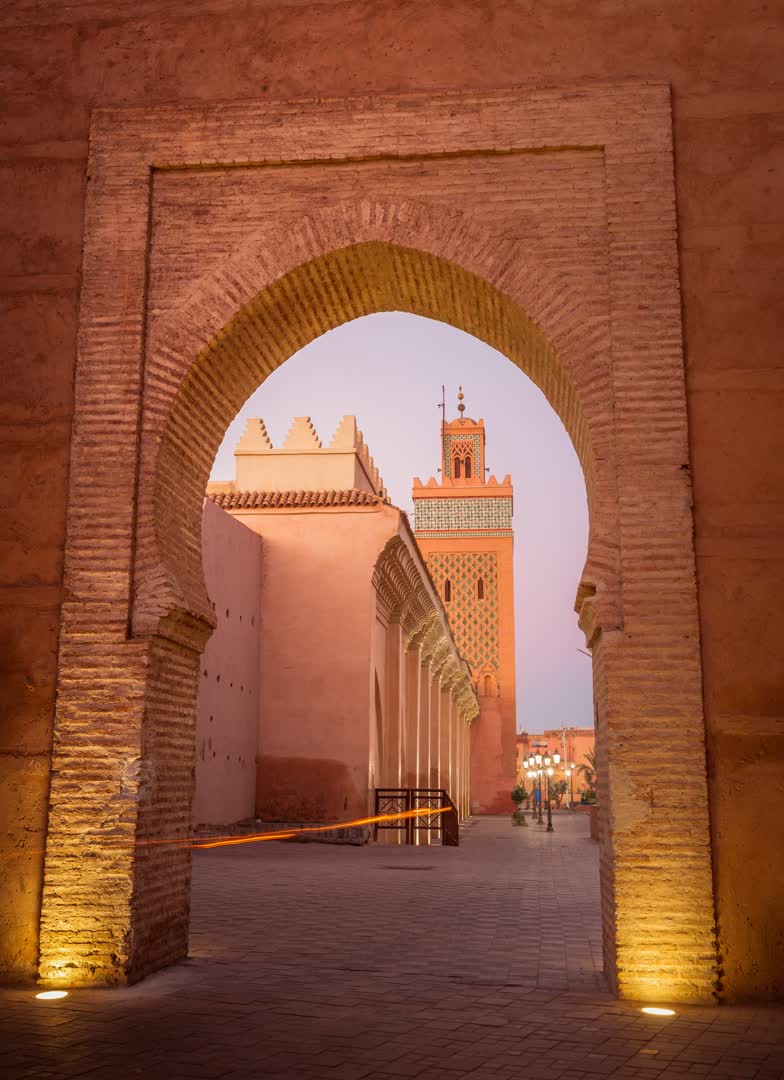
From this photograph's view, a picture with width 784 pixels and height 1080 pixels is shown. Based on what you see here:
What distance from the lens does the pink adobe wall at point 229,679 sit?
1328 cm

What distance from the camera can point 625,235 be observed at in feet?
19.9

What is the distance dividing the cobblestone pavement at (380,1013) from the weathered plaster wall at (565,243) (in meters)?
0.89

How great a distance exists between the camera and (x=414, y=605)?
737 inches

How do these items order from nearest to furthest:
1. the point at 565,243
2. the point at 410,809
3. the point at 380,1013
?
the point at 380,1013
the point at 565,243
the point at 410,809

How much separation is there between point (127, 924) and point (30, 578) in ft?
6.66

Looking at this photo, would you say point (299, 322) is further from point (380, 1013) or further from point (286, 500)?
point (286, 500)

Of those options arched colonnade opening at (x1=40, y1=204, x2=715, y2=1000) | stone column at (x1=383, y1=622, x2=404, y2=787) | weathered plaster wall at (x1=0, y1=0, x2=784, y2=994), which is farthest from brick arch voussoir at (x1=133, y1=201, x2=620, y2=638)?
stone column at (x1=383, y1=622, x2=404, y2=787)

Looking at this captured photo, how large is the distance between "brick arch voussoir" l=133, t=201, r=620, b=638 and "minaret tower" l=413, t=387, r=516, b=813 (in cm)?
2802

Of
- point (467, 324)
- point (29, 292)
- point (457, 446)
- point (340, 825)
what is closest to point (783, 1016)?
point (467, 324)

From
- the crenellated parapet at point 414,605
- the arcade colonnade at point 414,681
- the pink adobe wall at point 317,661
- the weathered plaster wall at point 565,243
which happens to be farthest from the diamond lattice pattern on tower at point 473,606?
the weathered plaster wall at point 565,243

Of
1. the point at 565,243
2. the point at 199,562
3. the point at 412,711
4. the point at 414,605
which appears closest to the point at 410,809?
the point at 414,605

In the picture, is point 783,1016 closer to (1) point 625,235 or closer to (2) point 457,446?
(1) point 625,235

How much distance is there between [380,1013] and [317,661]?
10821 millimetres

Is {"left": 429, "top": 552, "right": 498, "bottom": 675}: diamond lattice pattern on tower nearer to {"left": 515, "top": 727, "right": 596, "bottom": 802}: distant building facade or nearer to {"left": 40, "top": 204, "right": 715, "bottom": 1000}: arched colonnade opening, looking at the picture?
{"left": 515, "top": 727, "right": 596, "bottom": 802}: distant building facade
